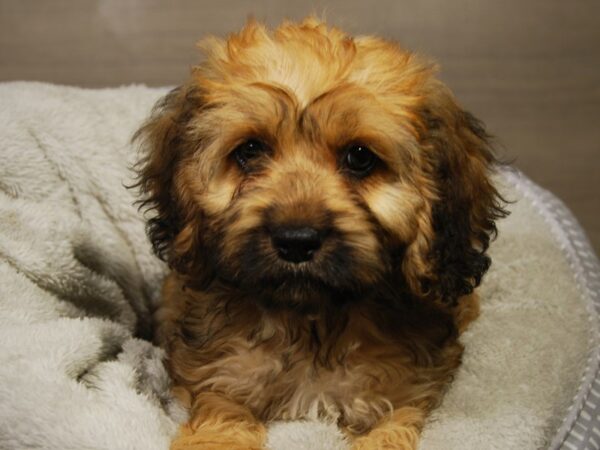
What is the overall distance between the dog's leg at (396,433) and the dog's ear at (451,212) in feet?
0.87

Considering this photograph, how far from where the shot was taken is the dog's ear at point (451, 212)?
5.24 ft

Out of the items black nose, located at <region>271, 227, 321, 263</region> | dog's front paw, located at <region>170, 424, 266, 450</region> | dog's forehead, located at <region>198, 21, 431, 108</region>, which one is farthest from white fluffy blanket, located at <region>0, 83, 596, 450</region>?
dog's forehead, located at <region>198, 21, 431, 108</region>

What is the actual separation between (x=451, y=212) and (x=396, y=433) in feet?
1.54

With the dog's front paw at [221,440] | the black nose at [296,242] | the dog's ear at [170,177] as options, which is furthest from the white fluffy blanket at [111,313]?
the black nose at [296,242]

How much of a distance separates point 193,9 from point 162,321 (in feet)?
3.81

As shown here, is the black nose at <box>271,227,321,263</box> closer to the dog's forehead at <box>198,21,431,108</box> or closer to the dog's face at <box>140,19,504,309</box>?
the dog's face at <box>140,19,504,309</box>

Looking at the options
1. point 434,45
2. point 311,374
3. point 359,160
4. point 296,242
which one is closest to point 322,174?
point 359,160

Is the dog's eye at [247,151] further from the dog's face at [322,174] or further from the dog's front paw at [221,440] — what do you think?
the dog's front paw at [221,440]

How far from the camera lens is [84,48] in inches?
114

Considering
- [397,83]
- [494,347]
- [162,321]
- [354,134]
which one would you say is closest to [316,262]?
[354,134]

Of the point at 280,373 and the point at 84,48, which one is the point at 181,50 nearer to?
the point at 84,48

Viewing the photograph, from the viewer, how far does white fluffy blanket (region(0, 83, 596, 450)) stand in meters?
1.63

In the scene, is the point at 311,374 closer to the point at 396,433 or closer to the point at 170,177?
the point at 396,433

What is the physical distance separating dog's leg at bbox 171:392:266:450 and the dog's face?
0.27 m
